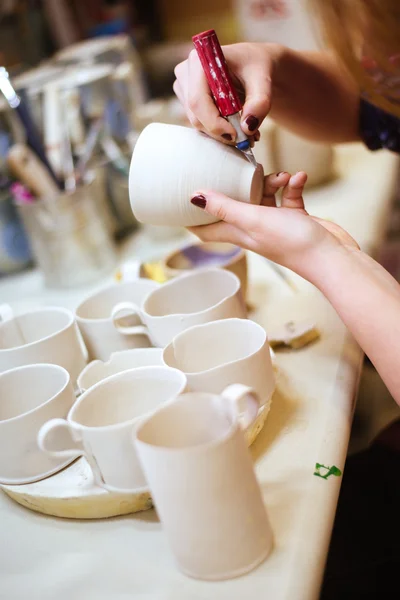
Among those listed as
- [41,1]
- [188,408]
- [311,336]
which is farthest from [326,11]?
[41,1]

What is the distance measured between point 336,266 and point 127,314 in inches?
10.9

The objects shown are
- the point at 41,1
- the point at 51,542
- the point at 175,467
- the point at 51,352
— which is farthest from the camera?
the point at 41,1

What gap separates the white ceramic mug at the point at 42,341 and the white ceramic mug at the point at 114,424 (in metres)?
0.13

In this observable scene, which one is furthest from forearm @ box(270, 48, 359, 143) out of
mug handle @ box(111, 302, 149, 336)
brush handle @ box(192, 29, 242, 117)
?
mug handle @ box(111, 302, 149, 336)

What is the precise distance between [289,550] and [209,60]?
1.59ft

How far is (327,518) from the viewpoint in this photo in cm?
52

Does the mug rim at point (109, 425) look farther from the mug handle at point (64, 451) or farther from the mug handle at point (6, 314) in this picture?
the mug handle at point (6, 314)

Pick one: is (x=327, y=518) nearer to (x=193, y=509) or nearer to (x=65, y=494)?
(x=193, y=509)

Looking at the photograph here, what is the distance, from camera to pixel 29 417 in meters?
0.58

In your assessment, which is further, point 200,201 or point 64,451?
point 200,201

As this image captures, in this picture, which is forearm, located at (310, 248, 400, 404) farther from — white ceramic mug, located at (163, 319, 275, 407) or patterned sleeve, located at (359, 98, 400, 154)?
patterned sleeve, located at (359, 98, 400, 154)

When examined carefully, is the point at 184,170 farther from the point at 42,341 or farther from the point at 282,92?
the point at 282,92

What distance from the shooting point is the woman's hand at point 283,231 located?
625 mm

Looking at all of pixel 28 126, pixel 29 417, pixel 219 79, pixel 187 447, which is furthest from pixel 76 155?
pixel 187 447
